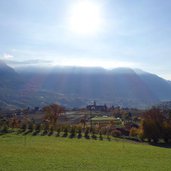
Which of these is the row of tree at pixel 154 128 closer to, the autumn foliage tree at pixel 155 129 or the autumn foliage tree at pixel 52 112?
the autumn foliage tree at pixel 155 129

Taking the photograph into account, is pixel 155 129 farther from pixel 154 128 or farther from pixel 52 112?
pixel 52 112

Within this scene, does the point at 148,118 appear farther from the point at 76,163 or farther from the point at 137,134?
the point at 76,163

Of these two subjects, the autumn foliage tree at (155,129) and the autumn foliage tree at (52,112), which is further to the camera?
the autumn foliage tree at (52,112)

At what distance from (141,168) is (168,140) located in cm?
6129

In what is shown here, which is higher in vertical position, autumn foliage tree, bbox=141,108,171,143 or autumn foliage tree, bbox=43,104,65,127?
autumn foliage tree, bbox=43,104,65,127

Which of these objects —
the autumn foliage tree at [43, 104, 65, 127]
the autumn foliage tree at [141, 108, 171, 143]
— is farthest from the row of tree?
the autumn foliage tree at [43, 104, 65, 127]

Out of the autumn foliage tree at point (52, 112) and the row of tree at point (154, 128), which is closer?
the row of tree at point (154, 128)

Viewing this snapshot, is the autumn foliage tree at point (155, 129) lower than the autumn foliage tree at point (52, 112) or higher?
lower

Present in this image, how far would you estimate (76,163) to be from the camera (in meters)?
36.7

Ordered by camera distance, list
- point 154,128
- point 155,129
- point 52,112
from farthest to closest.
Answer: point 52,112 → point 155,129 → point 154,128

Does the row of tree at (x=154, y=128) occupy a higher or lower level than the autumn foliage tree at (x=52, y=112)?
lower

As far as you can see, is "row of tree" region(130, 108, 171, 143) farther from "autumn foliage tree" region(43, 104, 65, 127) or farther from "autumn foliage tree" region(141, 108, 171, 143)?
"autumn foliage tree" region(43, 104, 65, 127)

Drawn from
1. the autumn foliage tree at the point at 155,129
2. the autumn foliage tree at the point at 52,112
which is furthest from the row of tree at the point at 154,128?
the autumn foliage tree at the point at 52,112

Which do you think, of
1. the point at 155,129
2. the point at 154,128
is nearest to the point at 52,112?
the point at 154,128
